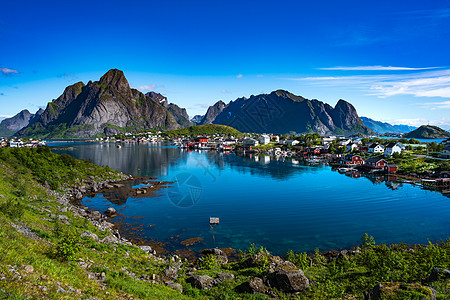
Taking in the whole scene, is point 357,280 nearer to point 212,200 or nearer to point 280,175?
point 212,200

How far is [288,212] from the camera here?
116 feet

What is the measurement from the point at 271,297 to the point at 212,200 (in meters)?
28.5

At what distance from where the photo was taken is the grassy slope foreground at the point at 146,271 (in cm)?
897

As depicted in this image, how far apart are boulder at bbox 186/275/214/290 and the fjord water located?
379 inches

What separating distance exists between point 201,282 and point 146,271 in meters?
3.81

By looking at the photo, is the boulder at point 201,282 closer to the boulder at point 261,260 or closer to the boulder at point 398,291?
the boulder at point 261,260

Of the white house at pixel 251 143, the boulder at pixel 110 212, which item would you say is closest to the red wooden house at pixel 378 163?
the boulder at pixel 110 212

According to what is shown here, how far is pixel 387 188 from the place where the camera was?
171 feet

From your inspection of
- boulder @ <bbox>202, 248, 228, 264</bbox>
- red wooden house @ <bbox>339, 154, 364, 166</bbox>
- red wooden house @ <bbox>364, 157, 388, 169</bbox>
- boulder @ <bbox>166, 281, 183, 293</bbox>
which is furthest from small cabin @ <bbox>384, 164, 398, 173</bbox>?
boulder @ <bbox>166, 281, 183, 293</bbox>

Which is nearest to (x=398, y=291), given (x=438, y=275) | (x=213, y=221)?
(x=438, y=275)

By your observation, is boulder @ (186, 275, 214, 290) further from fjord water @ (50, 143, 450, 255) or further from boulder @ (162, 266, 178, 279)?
fjord water @ (50, 143, 450, 255)

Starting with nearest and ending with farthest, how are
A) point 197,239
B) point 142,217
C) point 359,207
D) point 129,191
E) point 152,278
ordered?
1. point 152,278
2. point 197,239
3. point 142,217
4. point 359,207
5. point 129,191

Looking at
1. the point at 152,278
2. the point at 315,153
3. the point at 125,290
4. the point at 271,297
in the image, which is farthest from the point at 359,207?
the point at 315,153

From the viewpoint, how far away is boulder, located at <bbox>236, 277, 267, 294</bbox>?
13641 mm
